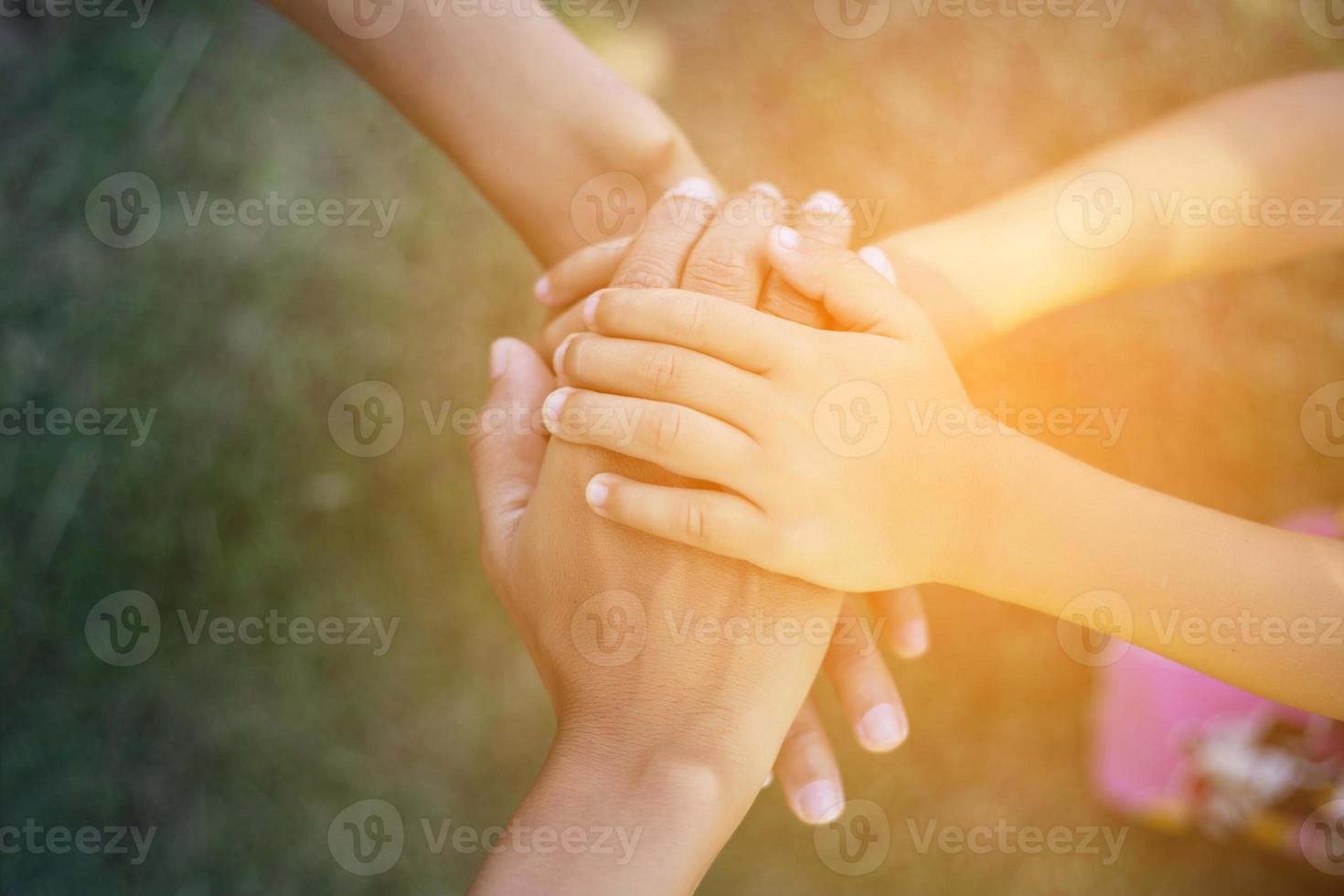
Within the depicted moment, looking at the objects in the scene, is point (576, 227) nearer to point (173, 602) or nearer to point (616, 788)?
point (616, 788)

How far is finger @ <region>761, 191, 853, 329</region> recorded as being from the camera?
46.6 inches

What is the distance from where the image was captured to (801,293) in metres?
1.19

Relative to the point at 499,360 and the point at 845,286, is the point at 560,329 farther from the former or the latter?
the point at 845,286

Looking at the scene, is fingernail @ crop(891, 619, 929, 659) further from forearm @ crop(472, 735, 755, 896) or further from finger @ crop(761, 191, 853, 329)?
finger @ crop(761, 191, 853, 329)

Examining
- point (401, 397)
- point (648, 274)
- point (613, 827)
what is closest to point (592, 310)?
point (648, 274)

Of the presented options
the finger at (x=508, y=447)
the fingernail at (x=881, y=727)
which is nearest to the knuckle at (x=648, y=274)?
the finger at (x=508, y=447)

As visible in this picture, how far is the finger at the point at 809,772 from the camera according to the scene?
1.29 m

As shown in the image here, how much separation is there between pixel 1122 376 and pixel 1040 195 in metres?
0.75

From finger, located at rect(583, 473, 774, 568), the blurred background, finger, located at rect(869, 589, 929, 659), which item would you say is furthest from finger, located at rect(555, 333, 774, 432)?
the blurred background

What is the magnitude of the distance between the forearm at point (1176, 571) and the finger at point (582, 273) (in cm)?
60

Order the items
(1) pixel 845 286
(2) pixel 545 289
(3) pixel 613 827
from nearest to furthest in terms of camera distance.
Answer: (3) pixel 613 827 < (1) pixel 845 286 < (2) pixel 545 289

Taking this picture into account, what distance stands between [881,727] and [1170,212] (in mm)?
885

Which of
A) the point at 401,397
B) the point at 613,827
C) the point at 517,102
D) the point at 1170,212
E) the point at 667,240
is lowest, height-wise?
the point at 613,827

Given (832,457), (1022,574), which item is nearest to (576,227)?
(832,457)
